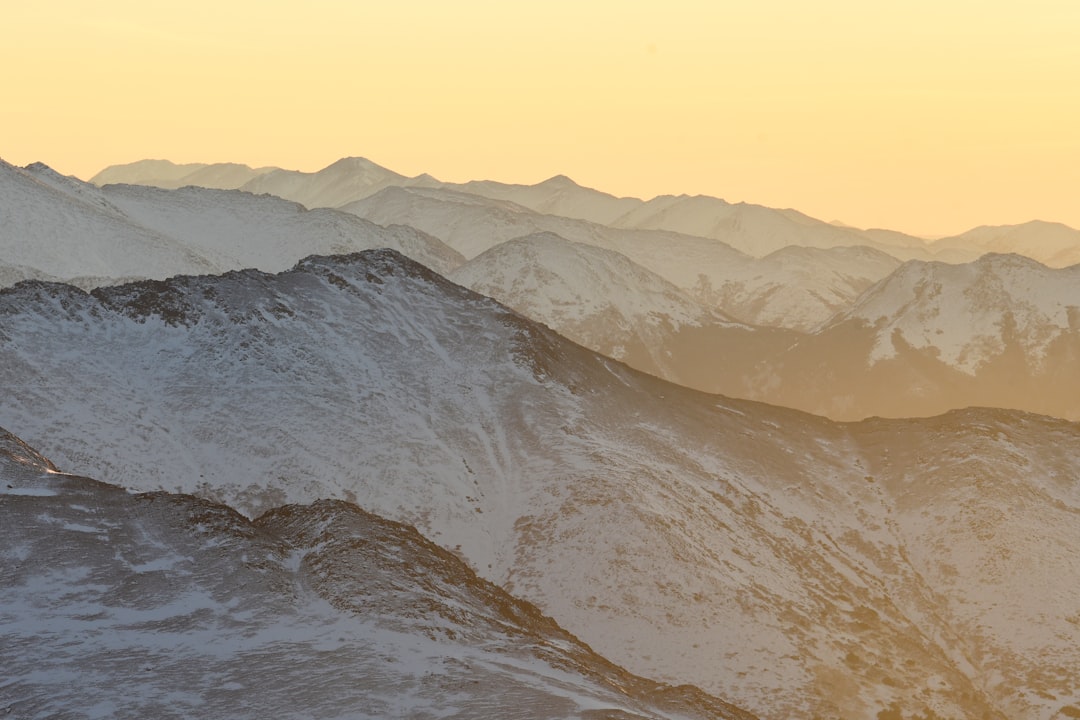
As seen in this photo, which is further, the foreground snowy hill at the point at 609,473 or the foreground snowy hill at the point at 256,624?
the foreground snowy hill at the point at 609,473

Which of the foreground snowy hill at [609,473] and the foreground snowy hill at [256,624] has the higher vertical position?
the foreground snowy hill at [609,473]

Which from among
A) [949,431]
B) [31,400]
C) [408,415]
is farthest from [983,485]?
[31,400]

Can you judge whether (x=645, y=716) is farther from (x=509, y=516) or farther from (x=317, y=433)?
(x=317, y=433)

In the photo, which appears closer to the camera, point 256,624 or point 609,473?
point 256,624

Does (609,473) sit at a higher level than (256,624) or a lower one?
higher

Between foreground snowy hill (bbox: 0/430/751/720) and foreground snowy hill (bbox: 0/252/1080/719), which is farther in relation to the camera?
foreground snowy hill (bbox: 0/252/1080/719)

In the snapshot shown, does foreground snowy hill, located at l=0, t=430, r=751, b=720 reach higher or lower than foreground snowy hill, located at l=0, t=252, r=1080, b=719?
→ lower
